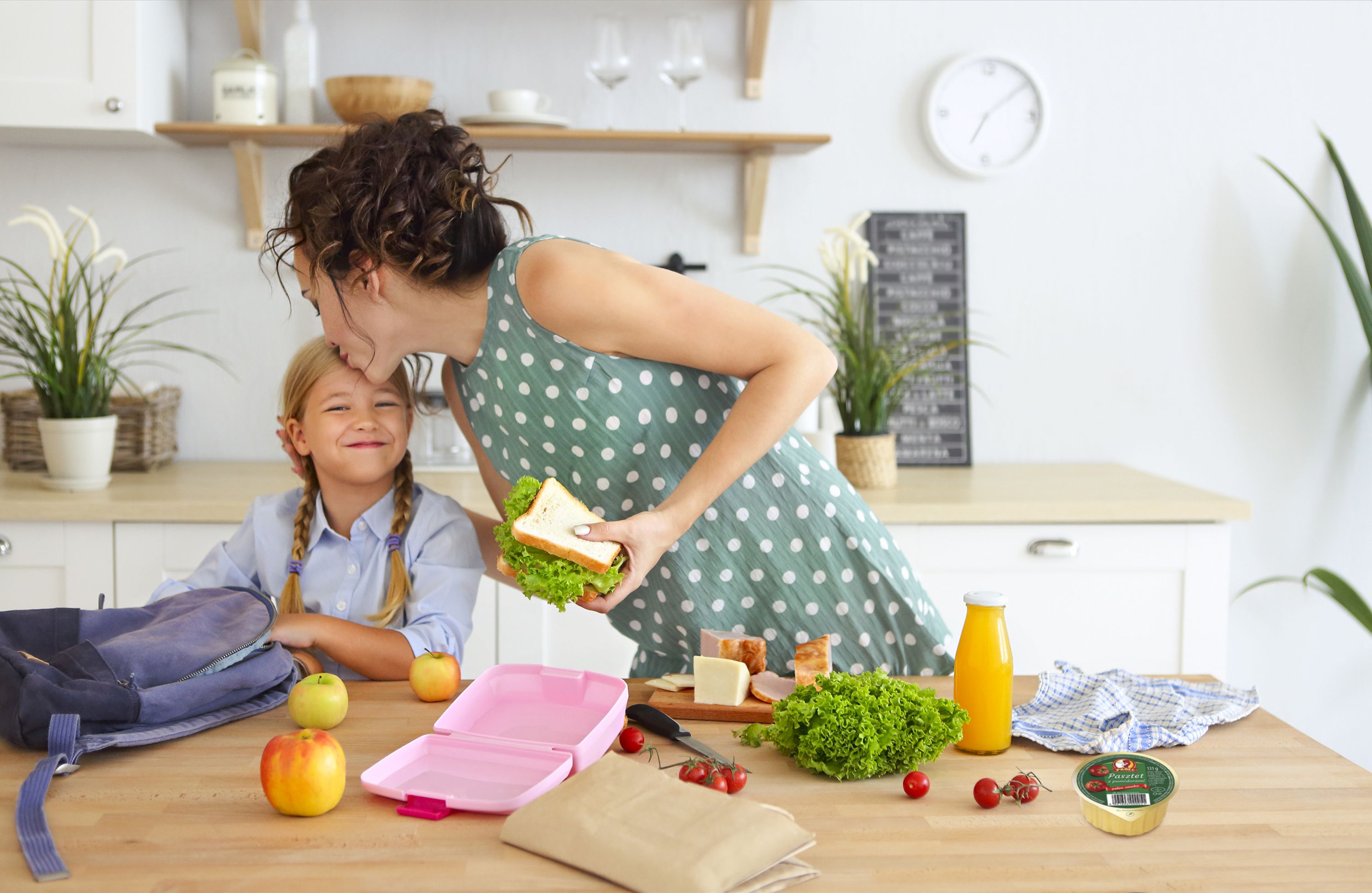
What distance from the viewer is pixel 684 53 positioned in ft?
7.83

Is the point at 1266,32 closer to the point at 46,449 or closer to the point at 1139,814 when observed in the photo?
the point at 1139,814

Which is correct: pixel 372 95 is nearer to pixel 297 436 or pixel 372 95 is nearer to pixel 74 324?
pixel 74 324

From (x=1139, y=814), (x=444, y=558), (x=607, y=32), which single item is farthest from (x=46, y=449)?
(x=1139, y=814)

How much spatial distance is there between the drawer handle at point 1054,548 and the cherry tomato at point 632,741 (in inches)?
56.9

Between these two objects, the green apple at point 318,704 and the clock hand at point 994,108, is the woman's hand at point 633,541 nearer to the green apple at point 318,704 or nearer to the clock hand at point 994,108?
the green apple at point 318,704

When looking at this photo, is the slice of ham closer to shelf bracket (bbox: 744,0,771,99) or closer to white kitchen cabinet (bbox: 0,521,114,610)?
white kitchen cabinet (bbox: 0,521,114,610)

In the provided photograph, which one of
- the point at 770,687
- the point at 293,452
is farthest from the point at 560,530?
the point at 293,452

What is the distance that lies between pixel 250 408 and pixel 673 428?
1.79 metres

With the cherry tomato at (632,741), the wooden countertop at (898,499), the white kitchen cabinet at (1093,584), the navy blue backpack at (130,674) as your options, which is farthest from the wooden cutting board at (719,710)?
the white kitchen cabinet at (1093,584)

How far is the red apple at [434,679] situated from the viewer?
1157mm

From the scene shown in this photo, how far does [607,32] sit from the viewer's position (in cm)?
238

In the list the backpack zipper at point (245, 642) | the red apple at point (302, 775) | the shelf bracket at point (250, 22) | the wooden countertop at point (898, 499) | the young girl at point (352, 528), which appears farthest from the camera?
the shelf bracket at point (250, 22)

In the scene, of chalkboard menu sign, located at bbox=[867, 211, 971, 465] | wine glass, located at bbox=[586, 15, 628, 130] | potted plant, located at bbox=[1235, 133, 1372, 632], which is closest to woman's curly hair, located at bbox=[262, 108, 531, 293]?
wine glass, located at bbox=[586, 15, 628, 130]

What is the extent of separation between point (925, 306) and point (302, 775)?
2194 millimetres
